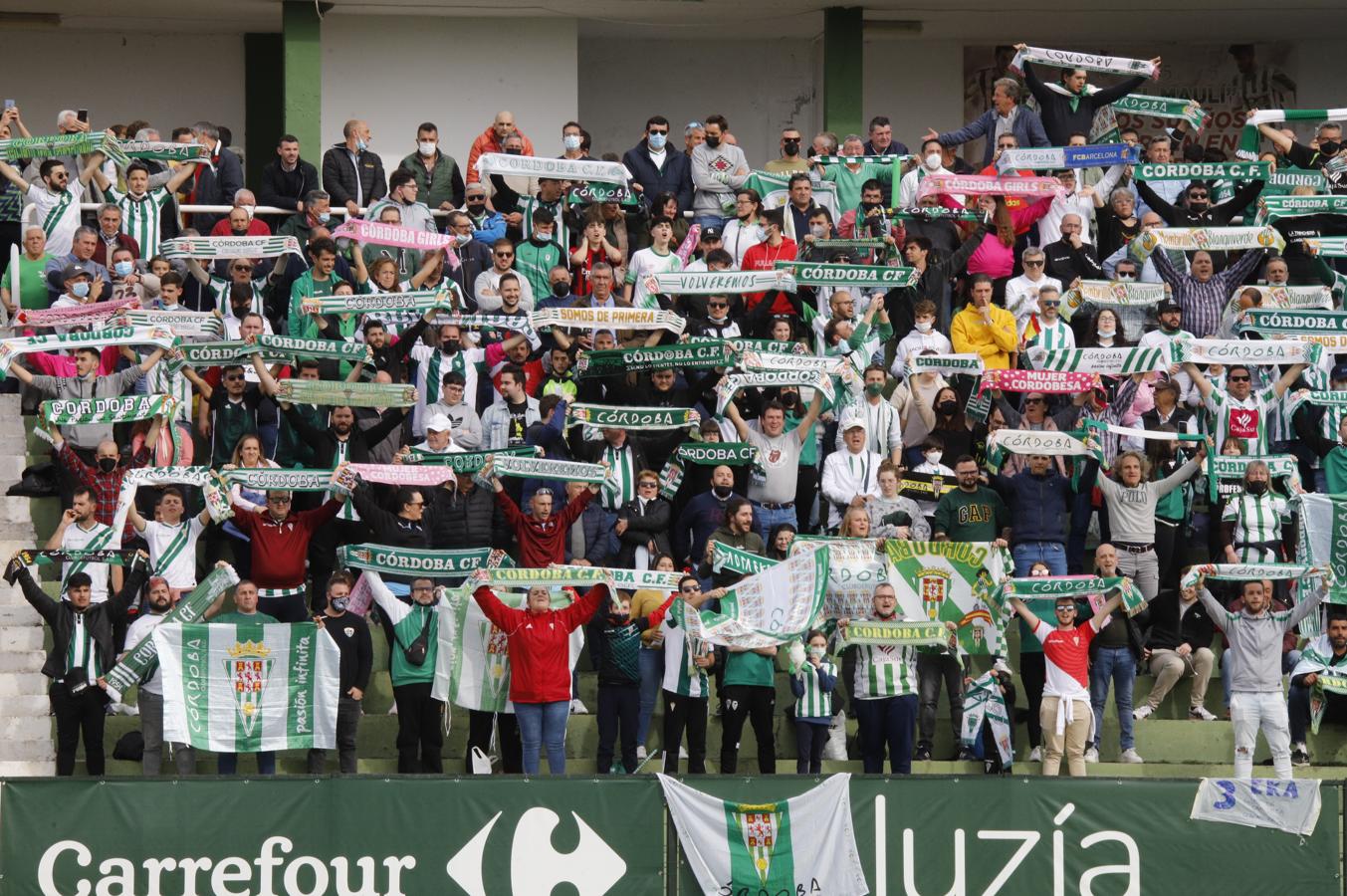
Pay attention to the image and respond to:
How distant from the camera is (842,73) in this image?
2834cm

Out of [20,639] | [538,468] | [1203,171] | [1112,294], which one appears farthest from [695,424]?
[1203,171]

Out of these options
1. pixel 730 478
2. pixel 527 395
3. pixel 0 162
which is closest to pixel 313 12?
pixel 0 162

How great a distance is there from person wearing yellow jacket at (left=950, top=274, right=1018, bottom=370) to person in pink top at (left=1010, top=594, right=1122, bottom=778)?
4.18m

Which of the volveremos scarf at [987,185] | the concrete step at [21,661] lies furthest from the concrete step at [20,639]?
the volveremos scarf at [987,185]

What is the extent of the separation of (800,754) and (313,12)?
13041mm

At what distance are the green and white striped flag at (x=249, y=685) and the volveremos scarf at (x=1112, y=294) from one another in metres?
8.17

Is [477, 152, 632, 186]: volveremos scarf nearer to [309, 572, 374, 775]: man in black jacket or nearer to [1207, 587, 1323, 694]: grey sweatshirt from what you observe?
[309, 572, 374, 775]: man in black jacket

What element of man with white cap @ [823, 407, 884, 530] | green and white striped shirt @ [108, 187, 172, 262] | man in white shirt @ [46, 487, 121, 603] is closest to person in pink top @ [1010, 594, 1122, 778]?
man with white cap @ [823, 407, 884, 530]

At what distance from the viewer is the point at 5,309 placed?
22312 millimetres

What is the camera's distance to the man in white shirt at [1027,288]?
74.0 feet

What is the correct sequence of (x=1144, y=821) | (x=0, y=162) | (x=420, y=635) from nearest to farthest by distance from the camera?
(x=1144, y=821) < (x=420, y=635) < (x=0, y=162)

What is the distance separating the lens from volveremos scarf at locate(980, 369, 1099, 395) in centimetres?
2092

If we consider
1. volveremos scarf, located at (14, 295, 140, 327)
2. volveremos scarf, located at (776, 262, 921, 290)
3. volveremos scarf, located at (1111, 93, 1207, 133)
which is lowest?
volveremos scarf, located at (14, 295, 140, 327)

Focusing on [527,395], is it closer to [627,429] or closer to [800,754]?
[627,429]
